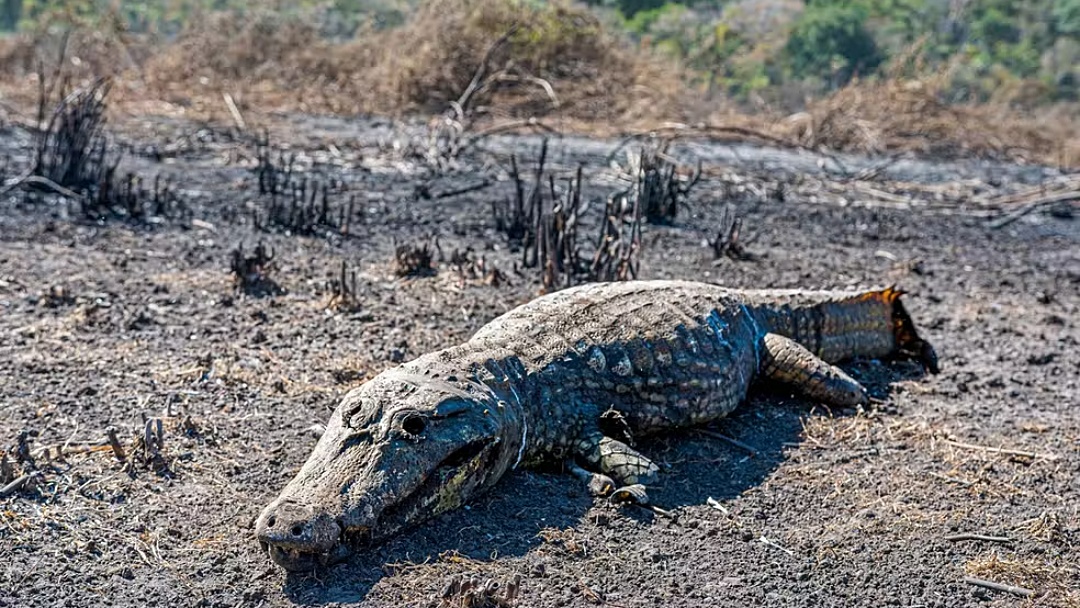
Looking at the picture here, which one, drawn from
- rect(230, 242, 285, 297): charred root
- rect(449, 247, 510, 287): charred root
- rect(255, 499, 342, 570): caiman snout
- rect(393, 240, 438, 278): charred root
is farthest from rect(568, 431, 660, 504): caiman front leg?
rect(393, 240, 438, 278): charred root

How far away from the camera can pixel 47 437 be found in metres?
4.06

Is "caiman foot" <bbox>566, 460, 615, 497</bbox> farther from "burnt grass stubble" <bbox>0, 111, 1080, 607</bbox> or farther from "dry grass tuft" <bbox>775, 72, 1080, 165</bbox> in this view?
"dry grass tuft" <bbox>775, 72, 1080, 165</bbox>

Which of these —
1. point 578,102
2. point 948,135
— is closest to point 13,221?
point 578,102

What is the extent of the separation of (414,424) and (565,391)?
33.2 inches

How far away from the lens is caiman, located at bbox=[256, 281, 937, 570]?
3299 mm

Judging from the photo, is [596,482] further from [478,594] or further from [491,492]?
[478,594]

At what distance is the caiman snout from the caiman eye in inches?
17.5

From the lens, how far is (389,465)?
3.36 m

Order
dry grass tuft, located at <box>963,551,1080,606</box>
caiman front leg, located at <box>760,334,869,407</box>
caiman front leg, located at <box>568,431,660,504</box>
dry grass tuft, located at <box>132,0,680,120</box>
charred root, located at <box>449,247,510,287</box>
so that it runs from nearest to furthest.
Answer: dry grass tuft, located at <box>963,551,1080,606</box> → caiman front leg, located at <box>568,431,660,504</box> → caiman front leg, located at <box>760,334,869,407</box> → charred root, located at <box>449,247,510,287</box> → dry grass tuft, located at <box>132,0,680,120</box>

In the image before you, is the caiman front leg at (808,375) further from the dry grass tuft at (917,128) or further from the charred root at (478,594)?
the dry grass tuft at (917,128)

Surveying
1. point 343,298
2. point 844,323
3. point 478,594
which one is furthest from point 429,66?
point 478,594

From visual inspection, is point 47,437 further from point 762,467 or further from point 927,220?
point 927,220

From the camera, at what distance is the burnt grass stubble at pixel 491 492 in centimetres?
331

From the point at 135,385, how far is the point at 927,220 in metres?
7.64
